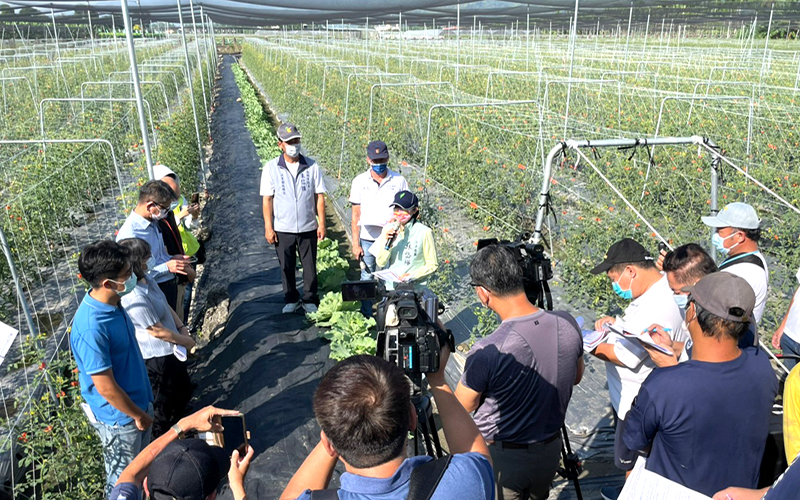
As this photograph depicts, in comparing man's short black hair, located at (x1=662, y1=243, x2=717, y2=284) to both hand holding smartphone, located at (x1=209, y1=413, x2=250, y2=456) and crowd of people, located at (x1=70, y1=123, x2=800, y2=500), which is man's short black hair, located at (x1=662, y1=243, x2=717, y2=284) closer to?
crowd of people, located at (x1=70, y1=123, x2=800, y2=500)

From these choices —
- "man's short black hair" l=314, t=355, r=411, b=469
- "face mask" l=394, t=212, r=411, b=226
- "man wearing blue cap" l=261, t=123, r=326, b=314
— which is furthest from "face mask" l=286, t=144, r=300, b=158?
"man's short black hair" l=314, t=355, r=411, b=469

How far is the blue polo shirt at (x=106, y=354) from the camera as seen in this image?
8.28ft

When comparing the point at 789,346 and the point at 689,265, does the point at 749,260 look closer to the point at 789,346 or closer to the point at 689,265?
the point at 789,346

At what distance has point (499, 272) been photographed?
2.16 meters

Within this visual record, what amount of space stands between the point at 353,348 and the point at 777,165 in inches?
278

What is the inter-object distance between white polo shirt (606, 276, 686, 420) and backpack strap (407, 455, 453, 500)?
→ 152cm

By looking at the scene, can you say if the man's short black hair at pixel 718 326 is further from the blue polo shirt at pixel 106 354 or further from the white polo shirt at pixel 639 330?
the blue polo shirt at pixel 106 354

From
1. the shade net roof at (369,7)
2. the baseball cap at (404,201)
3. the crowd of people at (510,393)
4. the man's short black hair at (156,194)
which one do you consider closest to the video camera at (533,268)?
the crowd of people at (510,393)

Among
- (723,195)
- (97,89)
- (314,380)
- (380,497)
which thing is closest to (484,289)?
(380,497)

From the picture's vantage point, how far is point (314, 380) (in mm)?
4035

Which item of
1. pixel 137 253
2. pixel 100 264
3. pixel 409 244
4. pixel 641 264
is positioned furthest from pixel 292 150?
pixel 641 264

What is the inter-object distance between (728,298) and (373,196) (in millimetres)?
2981

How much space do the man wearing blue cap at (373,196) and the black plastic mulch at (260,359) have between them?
2.87ft

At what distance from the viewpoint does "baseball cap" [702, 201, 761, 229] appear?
125 inches
